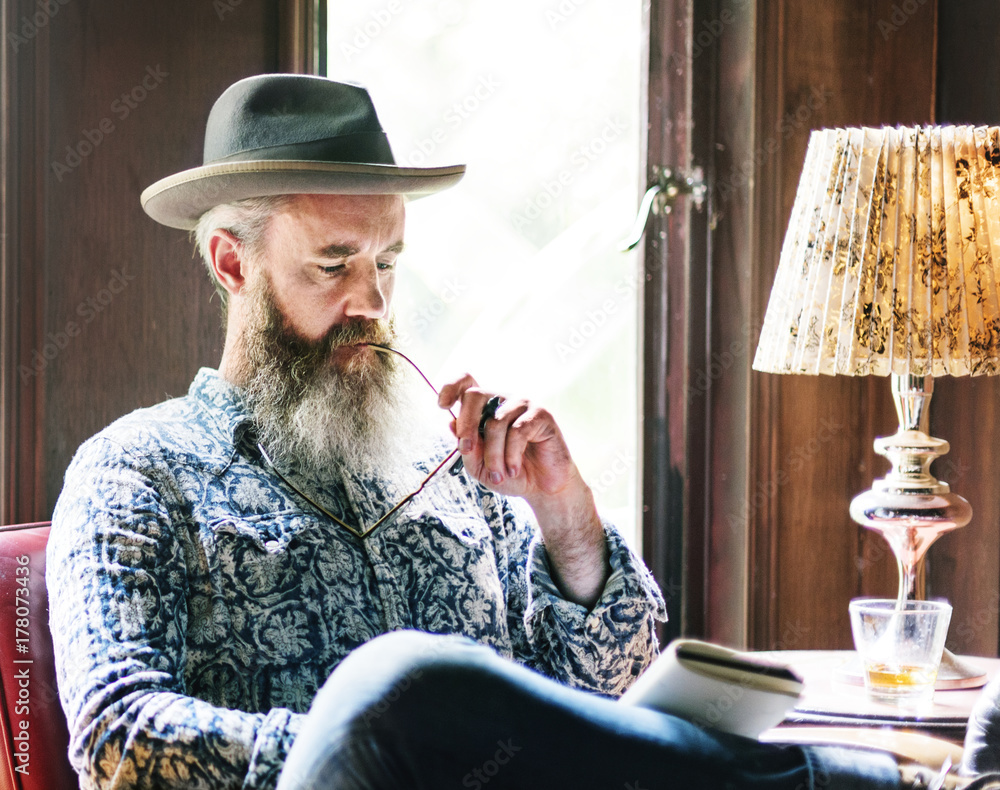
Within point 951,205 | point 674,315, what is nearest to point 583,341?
point 674,315

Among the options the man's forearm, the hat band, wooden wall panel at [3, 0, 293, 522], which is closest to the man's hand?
the man's forearm

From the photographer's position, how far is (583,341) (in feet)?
7.16

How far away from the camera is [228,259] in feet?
5.02

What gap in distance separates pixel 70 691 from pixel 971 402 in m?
1.88

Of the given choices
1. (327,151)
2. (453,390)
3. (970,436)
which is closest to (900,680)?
(453,390)

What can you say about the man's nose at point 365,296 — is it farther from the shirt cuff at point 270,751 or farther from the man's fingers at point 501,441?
the shirt cuff at point 270,751

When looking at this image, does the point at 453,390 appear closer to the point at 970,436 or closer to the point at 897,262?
the point at 897,262

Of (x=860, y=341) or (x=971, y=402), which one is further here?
(x=971, y=402)

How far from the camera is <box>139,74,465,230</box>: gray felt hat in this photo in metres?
1.41

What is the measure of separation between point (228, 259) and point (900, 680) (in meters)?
1.12

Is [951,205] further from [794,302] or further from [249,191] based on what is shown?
[249,191]

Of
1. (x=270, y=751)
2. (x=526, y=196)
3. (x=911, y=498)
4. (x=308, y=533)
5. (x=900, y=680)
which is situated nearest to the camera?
(x=270, y=751)

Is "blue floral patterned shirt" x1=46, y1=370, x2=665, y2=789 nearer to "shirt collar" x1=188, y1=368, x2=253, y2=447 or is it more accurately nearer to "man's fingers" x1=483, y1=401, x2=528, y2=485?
"shirt collar" x1=188, y1=368, x2=253, y2=447

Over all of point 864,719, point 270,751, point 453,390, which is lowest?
point 864,719
